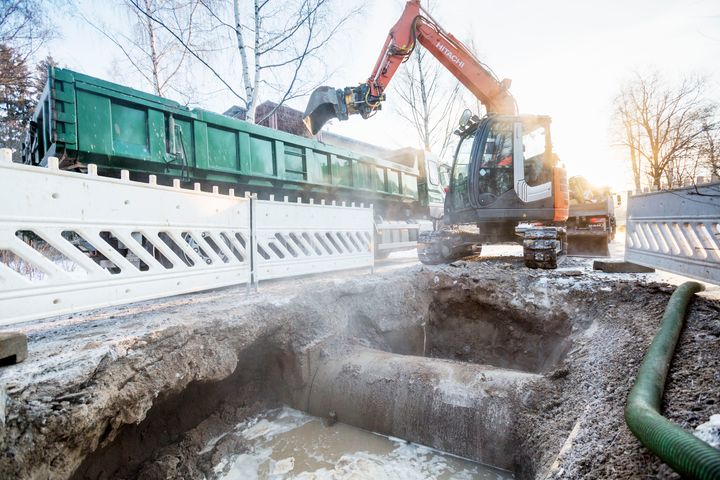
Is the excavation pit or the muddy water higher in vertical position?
the excavation pit

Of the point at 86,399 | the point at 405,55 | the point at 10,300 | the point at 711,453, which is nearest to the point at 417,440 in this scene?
the point at 711,453

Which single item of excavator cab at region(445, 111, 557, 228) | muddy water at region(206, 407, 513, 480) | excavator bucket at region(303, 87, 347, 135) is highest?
excavator bucket at region(303, 87, 347, 135)

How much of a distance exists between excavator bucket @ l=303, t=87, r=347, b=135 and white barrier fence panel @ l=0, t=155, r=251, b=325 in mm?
4554

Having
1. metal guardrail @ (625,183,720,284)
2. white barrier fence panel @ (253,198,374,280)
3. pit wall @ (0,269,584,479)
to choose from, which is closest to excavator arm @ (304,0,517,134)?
white barrier fence panel @ (253,198,374,280)

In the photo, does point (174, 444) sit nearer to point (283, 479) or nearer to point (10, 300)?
point (283, 479)

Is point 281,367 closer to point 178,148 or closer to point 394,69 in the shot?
point 178,148

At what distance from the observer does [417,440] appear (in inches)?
109

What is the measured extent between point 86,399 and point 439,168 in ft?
37.6

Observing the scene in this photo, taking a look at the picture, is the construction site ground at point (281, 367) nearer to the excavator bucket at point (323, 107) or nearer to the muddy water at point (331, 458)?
the muddy water at point (331, 458)

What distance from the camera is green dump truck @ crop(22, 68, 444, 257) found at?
160 inches

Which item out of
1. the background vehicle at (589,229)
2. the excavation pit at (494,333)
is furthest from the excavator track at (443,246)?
the background vehicle at (589,229)

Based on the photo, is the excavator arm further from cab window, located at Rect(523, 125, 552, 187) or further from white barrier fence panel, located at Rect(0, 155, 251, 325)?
white barrier fence panel, located at Rect(0, 155, 251, 325)

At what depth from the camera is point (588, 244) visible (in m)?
9.38

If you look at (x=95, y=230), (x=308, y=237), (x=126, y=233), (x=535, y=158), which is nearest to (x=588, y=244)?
(x=535, y=158)
